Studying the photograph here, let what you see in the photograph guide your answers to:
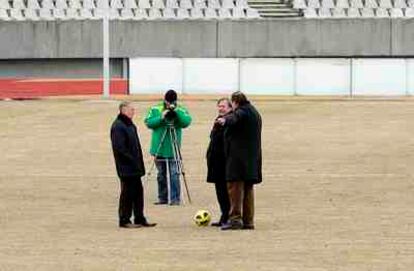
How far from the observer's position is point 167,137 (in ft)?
59.1

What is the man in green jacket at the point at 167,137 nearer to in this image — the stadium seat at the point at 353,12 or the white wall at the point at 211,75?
the white wall at the point at 211,75

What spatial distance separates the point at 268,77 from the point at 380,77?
14.6ft

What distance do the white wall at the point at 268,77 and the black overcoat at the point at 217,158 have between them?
112 ft

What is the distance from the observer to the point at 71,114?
3944 cm

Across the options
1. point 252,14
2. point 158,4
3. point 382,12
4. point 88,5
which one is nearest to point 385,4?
point 382,12

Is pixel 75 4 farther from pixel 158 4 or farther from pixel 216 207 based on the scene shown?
pixel 216 207

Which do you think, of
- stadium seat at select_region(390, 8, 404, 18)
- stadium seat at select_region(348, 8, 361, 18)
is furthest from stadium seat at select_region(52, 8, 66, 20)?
stadium seat at select_region(390, 8, 404, 18)

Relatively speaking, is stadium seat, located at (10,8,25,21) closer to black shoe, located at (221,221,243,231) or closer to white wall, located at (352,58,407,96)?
white wall, located at (352,58,407,96)

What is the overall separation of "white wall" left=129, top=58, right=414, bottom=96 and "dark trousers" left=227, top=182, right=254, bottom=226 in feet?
113

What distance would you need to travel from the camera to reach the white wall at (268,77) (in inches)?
1962

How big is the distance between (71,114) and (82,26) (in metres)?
16.7

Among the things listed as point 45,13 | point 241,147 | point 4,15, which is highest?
point 45,13

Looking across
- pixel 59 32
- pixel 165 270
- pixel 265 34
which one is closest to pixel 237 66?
pixel 265 34

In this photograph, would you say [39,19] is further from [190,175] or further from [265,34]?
[190,175]
